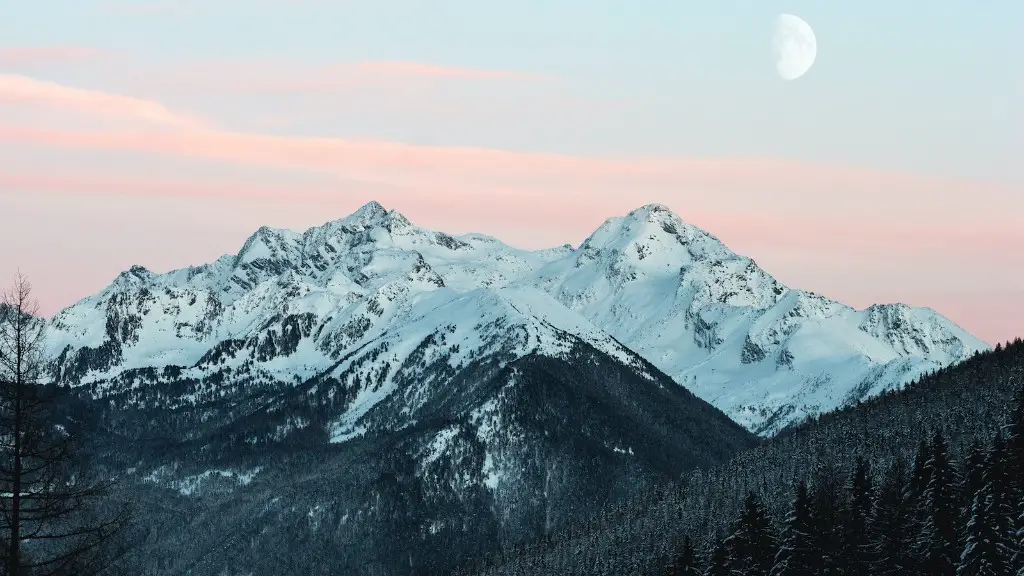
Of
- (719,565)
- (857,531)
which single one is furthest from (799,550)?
(719,565)

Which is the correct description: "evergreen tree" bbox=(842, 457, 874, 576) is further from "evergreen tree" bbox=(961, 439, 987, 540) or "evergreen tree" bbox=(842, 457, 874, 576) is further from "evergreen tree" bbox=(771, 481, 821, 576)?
"evergreen tree" bbox=(961, 439, 987, 540)

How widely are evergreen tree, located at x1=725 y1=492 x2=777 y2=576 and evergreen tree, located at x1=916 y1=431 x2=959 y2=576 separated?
1653 cm

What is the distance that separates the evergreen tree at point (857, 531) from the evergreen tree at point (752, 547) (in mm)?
8304

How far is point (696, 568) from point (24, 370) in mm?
133311

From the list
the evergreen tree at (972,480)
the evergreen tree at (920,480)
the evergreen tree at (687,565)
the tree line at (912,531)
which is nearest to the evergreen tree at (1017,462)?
the tree line at (912,531)

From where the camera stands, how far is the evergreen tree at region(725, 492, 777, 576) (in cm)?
14612

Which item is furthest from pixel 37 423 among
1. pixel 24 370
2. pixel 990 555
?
pixel 990 555

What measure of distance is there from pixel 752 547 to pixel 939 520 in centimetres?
2117

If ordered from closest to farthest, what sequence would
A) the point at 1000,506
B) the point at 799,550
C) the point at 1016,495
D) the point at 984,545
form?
the point at 984,545 → the point at 1000,506 → the point at 1016,495 → the point at 799,550

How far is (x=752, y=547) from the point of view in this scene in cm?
14812

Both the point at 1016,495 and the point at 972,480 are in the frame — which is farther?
the point at 972,480

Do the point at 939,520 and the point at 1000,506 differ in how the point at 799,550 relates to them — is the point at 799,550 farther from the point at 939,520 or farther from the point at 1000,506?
the point at 1000,506

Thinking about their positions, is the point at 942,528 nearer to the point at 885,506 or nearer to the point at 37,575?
the point at 885,506

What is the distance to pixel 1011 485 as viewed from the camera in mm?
131500
